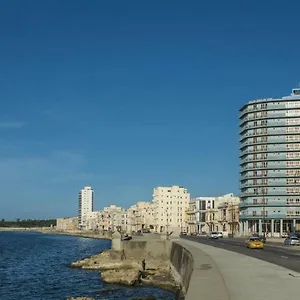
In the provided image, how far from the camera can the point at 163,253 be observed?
2457 inches

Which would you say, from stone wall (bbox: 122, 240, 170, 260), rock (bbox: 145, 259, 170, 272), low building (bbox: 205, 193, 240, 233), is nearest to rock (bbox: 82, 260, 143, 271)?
rock (bbox: 145, 259, 170, 272)

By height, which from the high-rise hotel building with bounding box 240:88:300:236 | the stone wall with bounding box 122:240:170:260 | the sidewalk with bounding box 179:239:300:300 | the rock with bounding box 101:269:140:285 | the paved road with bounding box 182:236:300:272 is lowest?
the rock with bounding box 101:269:140:285

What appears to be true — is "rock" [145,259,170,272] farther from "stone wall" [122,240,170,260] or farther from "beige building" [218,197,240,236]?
"beige building" [218,197,240,236]

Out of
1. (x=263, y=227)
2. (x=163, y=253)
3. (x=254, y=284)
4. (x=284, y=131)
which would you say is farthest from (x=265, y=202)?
(x=254, y=284)

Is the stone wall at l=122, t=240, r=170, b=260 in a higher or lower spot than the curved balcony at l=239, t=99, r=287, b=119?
lower

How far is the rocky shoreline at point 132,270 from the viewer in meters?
41.0

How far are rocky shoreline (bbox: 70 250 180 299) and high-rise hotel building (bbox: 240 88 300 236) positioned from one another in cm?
8157

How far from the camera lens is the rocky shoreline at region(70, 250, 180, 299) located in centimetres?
4097

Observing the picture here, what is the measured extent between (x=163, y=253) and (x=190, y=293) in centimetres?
4860

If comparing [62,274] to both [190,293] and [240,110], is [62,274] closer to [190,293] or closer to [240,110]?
[190,293]

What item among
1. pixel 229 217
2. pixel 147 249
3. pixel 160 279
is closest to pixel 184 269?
pixel 160 279

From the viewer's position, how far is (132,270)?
4662 cm

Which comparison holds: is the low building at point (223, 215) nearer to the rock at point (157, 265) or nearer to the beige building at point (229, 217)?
the beige building at point (229, 217)

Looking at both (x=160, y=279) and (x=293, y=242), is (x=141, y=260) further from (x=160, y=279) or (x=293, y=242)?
(x=293, y=242)
